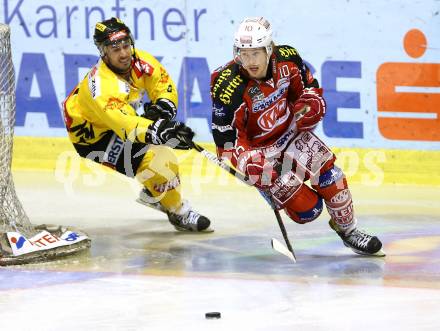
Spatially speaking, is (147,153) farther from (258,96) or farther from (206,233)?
(258,96)

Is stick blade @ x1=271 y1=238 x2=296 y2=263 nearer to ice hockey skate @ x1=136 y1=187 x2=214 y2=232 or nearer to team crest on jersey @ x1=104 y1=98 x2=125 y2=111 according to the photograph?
ice hockey skate @ x1=136 y1=187 x2=214 y2=232

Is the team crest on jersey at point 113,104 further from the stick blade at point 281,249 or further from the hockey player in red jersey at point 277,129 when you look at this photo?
the stick blade at point 281,249

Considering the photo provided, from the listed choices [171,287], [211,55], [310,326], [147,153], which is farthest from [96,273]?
[211,55]

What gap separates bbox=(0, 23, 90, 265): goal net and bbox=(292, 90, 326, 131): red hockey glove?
135 centimetres

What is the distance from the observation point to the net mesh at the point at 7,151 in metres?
6.21

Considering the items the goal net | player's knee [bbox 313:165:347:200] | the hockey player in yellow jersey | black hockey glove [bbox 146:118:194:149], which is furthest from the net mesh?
player's knee [bbox 313:165:347:200]

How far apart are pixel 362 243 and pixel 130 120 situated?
4.40ft

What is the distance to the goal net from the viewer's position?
598cm

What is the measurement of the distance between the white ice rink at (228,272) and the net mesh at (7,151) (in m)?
0.41

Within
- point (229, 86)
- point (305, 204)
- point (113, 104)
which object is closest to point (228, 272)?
point (305, 204)

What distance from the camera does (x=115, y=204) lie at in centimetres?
746

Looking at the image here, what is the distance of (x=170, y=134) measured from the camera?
5883 mm

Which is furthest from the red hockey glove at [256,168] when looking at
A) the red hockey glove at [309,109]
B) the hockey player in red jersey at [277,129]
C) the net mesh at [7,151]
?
the net mesh at [7,151]

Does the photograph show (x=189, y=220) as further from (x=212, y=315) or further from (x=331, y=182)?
(x=212, y=315)
